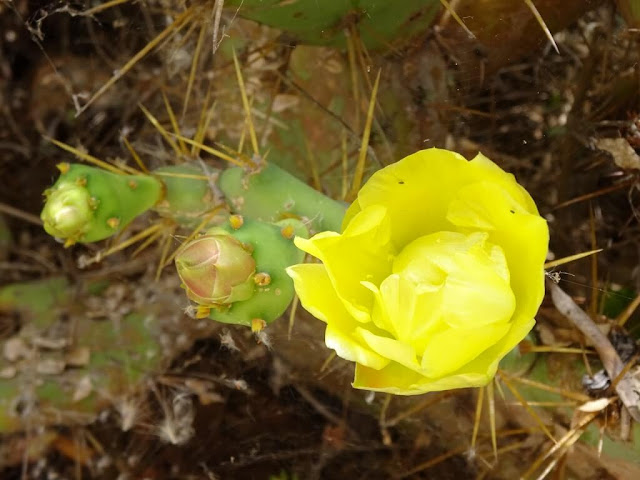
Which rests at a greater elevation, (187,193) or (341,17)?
(341,17)

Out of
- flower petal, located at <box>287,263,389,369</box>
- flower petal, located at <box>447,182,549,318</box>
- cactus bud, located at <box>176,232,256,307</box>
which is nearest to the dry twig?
flower petal, located at <box>447,182,549,318</box>

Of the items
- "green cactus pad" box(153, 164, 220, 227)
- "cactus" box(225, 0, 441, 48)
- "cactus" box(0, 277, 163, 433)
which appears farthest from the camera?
"cactus" box(0, 277, 163, 433)

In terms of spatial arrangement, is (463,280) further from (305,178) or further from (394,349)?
(305,178)

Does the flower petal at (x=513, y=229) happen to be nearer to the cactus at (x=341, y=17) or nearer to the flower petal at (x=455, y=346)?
the flower petal at (x=455, y=346)

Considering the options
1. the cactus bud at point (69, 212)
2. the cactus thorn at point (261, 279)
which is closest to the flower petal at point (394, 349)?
the cactus thorn at point (261, 279)

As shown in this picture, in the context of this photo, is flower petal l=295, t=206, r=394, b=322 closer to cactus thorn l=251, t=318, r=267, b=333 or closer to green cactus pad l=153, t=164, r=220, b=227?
cactus thorn l=251, t=318, r=267, b=333

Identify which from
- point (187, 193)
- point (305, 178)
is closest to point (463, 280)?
point (187, 193)
